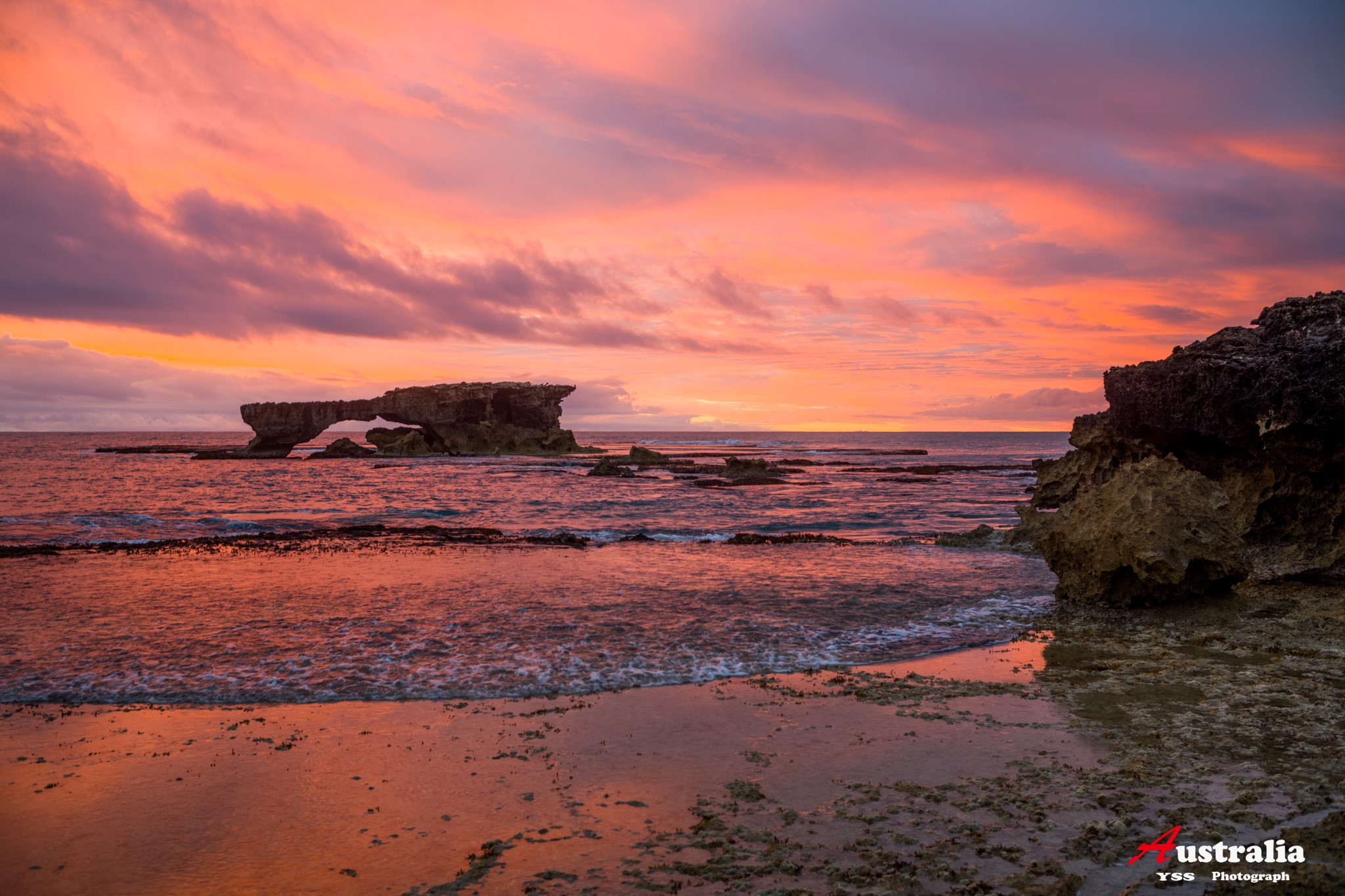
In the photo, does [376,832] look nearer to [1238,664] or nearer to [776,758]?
[776,758]

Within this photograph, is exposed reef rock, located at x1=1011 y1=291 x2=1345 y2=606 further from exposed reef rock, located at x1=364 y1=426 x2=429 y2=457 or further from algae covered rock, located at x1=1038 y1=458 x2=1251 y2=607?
exposed reef rock, located at x1=364 y1=426 x2=429 y2=457

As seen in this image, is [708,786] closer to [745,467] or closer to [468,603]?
[468,603]

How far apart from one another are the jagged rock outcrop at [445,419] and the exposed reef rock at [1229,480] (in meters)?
79.7

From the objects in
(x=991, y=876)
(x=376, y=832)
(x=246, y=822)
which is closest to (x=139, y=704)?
(x=246, y=822)

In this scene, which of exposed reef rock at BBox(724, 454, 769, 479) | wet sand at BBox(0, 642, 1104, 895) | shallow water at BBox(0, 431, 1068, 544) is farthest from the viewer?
exposed reef rock at BBox(724, 454, 769, 479)

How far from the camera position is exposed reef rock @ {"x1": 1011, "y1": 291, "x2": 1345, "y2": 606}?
1067 cm

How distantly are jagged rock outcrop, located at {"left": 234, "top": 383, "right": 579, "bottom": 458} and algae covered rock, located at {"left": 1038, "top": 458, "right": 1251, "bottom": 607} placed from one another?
79.9m

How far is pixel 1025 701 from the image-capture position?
7.29 meters

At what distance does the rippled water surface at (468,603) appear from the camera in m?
8.74

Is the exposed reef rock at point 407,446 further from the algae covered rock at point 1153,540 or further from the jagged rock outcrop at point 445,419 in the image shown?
the algae covered rock at point 1153,540

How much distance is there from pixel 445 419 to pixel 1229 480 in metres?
82.3

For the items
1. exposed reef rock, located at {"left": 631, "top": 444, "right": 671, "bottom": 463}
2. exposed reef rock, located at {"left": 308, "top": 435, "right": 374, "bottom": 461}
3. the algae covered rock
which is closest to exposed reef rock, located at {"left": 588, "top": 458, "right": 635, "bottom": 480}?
exposed reef rock, located at {"left": 631, "top": 444, "right": 671, "bottom": 463}

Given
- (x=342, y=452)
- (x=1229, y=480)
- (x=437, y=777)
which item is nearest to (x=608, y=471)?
(x=1229, y=480)

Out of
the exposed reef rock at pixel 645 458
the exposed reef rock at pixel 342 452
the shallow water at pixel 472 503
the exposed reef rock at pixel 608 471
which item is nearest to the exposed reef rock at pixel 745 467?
the shallow water at pixel 472 503
